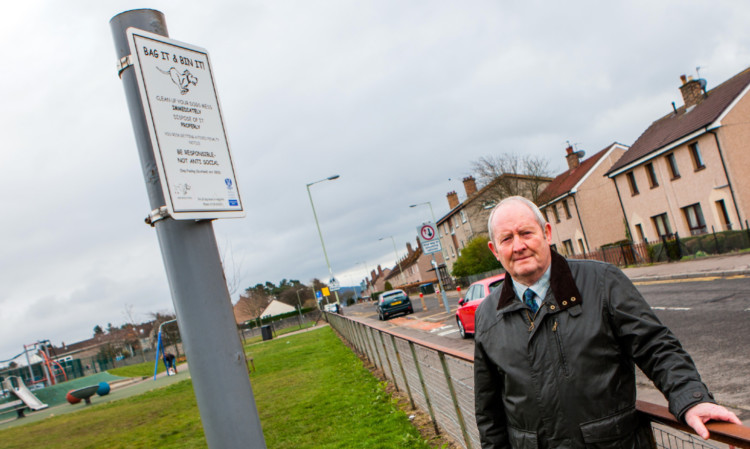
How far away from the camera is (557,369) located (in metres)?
2.09

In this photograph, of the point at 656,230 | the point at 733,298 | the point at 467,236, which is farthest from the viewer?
the point at 467,236

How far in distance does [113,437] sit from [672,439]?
10887 mm

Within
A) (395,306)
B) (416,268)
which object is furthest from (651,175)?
(416,268)

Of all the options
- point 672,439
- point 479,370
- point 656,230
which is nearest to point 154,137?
point 479,370

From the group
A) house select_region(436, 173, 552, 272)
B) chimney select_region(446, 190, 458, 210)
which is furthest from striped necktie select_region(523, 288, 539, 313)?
chimney select_region(446, 190, 458, 210)

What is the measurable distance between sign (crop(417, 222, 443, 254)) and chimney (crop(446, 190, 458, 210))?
42266mm

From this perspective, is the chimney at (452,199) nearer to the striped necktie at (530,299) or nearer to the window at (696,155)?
the window at (696,155)

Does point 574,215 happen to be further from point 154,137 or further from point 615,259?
point 154,137

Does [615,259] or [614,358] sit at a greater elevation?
[614,358]

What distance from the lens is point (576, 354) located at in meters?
2.04

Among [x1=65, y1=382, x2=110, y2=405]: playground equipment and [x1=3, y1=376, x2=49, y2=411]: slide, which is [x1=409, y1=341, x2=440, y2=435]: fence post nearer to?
[x1=65, y1=382, x2=110, y2=405]: playground equipment

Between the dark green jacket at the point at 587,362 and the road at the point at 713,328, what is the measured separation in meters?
4.08

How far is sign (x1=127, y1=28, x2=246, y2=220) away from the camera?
2.02 meters

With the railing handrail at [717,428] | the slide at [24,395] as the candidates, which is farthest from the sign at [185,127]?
the slide at [24,395]
